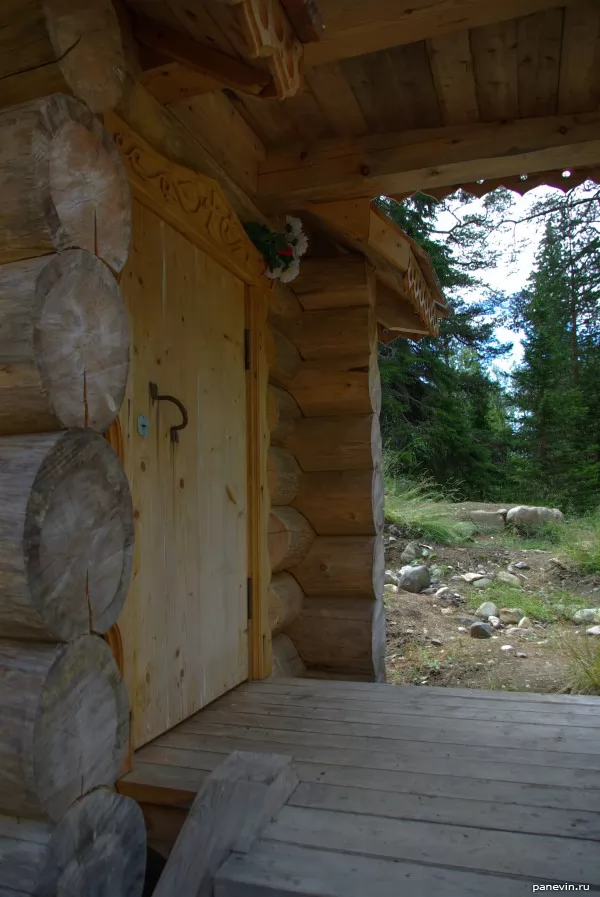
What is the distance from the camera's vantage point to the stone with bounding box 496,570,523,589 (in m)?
7.47

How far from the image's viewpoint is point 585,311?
16438 millimetres

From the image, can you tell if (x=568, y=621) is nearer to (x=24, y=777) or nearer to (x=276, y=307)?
(x=276, y=307)

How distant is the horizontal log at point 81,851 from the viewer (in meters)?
1.37

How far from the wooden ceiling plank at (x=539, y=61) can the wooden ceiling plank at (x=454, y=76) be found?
20cm

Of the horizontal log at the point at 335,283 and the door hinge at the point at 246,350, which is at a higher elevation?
the horizontal log at the point at 335,283

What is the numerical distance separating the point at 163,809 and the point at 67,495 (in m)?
1.14

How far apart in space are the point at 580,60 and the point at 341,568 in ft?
9.14

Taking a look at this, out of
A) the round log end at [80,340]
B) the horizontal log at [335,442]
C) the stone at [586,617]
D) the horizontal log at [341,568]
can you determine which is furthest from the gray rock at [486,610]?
the round log end at [80,340]

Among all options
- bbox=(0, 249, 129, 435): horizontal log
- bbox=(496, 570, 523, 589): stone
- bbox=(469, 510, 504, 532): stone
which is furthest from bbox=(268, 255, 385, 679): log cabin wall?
bbox=(469, 510, 504, 532): stone

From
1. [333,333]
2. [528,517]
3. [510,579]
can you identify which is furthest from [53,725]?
[528,517]

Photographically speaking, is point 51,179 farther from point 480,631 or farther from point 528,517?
point 528,517

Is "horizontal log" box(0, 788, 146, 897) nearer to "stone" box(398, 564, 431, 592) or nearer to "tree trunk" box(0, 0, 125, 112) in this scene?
"tree trunk" box(0, 0, 125, 112)

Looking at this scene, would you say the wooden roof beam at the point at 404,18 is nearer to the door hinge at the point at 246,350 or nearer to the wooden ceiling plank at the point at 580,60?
the wooden ceiling plank at the point at 580,60

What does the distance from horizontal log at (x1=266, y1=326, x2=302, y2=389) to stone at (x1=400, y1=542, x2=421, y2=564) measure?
4794 millimetres
